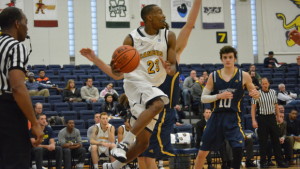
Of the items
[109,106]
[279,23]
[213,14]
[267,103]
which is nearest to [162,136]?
[267,103]

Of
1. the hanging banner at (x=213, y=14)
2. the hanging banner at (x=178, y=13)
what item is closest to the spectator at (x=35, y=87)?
the hanging banner at (x=178, y=13)

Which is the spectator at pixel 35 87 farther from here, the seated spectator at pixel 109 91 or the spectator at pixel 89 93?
the seated spectator at pixel 109 91

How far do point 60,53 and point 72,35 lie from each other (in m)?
0.99

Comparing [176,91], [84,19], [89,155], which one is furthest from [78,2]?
[176,91]

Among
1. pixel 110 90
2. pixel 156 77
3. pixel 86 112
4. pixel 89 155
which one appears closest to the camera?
pixel 156 77

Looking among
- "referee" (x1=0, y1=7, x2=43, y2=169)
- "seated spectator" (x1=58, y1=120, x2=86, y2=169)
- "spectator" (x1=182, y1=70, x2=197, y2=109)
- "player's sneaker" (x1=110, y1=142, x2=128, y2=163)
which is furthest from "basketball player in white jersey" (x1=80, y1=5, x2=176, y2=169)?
"spectator" (x1=182, y1=70, x2=197, y2=109)

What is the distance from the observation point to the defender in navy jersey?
6457 mm

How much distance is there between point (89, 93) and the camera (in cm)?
1453

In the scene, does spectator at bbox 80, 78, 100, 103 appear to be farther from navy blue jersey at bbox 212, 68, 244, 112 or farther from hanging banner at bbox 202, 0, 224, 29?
hanging banner at bbox 202, 0, 224, 29

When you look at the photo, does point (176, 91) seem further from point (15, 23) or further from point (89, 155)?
point (89, 155)

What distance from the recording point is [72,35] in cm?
2070

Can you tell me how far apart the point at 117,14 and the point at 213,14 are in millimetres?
4306

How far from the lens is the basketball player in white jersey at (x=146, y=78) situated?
4.59 meters

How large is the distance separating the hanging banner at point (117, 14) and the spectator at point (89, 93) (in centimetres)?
662
